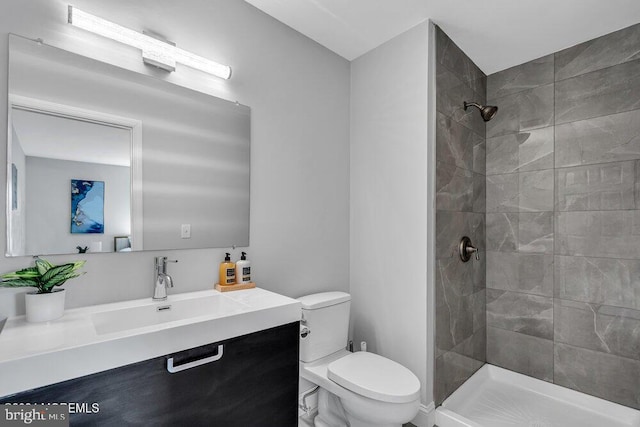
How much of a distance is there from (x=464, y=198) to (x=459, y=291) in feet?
2.15

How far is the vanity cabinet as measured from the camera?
899 mm

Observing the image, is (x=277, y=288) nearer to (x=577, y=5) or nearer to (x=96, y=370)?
(x=96, y=370)

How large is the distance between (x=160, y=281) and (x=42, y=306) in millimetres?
396

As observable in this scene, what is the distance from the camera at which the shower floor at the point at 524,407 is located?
1.95 metres

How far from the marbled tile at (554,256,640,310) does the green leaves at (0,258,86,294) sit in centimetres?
280

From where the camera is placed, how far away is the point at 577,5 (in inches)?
70.9

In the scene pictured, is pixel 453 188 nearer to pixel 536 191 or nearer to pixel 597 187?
pixel 536 191

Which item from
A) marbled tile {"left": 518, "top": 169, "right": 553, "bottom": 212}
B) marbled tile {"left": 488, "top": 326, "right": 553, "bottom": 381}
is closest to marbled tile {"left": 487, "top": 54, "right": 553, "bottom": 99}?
marbled tile {"left": 518, "top": 169, "right": 553, "bottom": 212}

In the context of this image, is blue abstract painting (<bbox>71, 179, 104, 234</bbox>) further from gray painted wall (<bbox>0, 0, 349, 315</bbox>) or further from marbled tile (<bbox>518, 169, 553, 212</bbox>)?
marbled tile (<bbox>518, 169, 553, 212</bbox>)

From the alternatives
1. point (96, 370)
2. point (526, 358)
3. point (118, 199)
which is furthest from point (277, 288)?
point (526, 358)

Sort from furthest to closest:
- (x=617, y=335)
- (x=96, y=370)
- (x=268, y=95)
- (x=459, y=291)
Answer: (x=459, y=291)
(x=617, y=335)
(x=268, y=95)
(x=96, y=370)

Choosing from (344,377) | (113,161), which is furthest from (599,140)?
(113,161)

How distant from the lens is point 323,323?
6.25ft

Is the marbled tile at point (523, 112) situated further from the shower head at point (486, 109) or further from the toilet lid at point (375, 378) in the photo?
the toilet lid at point (375, 378)
